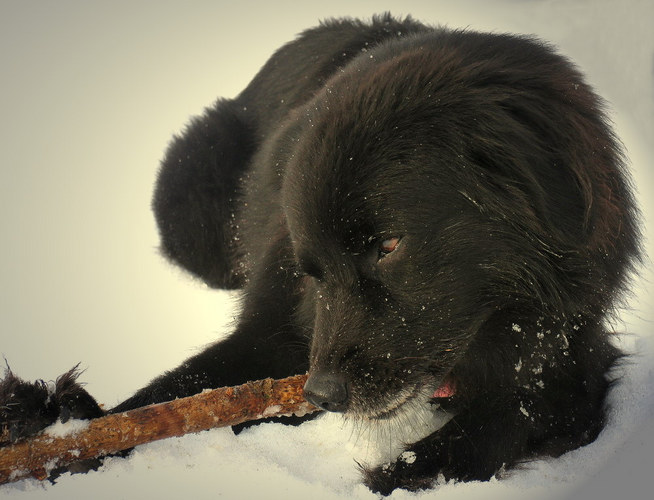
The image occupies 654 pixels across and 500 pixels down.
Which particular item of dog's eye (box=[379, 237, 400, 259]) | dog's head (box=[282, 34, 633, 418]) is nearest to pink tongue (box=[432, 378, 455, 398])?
dog's head (box=[282, 34, 633, 418])

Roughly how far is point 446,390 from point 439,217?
1026 mm

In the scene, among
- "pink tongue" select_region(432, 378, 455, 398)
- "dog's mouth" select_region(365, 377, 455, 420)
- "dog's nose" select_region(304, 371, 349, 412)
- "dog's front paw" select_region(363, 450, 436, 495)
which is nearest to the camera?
"dog's nose" select_region(304, 371, 349, 412)

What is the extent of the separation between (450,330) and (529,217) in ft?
1.82

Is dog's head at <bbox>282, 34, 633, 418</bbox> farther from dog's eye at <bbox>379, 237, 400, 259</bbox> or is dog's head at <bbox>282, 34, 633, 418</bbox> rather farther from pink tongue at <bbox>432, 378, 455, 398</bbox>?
pink tongue at <bbox>432, 378, 455, 398</bbox>

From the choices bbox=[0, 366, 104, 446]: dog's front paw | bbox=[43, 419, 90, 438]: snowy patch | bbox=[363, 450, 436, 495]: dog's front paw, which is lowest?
bbox=[363, 450, 436, 495]: dog's front paw

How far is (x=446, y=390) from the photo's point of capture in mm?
3312

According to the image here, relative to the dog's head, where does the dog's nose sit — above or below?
below

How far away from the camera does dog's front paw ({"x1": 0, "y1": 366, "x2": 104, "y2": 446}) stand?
254cm

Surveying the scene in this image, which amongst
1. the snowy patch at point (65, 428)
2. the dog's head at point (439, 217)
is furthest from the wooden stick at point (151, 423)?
the dog's head at point (439, 217)

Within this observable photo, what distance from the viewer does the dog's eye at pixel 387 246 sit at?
2.71 m

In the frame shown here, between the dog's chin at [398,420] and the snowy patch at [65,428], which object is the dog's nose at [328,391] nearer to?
the dog's chin at [398,420]

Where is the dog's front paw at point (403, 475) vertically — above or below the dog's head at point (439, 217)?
below

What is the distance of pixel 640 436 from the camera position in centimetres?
294

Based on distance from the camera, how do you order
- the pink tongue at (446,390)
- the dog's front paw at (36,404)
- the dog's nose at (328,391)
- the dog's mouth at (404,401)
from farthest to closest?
the pink tongue at (446,390) → the dog's mouth at (404,401) → the dog's nose at (328,391) → the dog's front paw at (36,404)
